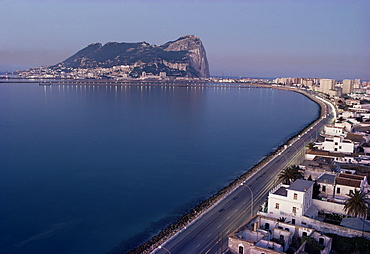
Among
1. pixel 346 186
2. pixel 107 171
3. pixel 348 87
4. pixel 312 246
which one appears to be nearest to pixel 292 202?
pixel 312 246

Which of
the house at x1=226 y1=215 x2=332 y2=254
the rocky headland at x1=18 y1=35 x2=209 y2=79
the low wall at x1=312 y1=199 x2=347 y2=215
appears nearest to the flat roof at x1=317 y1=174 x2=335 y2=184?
the low wall at x1=312 y1=199 x2=347 y2=215

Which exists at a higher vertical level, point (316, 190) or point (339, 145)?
point (339, 145)

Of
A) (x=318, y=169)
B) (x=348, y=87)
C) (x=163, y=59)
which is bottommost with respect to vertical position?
(x=318, y=169)

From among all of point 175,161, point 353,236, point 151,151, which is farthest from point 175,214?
point 151,151

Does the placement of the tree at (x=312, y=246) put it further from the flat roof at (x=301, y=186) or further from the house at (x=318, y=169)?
the house at (x=318, y=169)

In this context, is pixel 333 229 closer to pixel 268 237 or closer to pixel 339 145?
pixel 268 237

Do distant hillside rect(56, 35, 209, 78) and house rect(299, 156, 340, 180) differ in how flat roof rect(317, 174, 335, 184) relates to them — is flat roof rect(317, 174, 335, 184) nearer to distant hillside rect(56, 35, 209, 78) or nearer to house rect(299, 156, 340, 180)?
house rect(299, 156, 340, 180)
